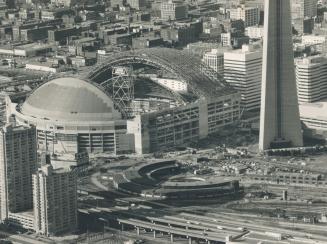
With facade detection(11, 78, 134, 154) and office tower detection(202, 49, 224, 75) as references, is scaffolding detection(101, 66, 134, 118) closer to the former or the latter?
facade detection(11, 78, 134, 154)

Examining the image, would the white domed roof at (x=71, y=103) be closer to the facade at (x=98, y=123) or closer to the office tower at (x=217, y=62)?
the facade at (x=98, y=123)

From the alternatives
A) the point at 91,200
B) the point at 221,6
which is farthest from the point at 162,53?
the point at 221,6

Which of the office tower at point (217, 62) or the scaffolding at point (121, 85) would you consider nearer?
the scaffolding at point (121, 85)

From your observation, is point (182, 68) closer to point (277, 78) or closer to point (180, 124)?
point (180, 124)

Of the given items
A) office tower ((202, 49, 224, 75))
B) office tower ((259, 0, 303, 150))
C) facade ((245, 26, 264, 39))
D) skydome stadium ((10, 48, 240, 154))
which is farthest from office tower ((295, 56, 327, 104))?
facade ((245, 26, 264, 39))

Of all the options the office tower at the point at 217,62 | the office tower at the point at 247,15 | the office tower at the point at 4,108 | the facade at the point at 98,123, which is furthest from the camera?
the office tower at the point at 247,15

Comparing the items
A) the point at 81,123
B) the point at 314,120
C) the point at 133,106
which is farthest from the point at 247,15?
the point at 81,123

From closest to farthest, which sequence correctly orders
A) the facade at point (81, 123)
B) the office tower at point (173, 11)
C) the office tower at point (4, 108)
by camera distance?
the facade at point (81, 123) → the office tower at point (4, 108) → the office tower at point (173, 11)

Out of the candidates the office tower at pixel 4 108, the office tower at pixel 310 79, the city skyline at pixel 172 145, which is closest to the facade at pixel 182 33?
the city skyline at pixel 172 145
